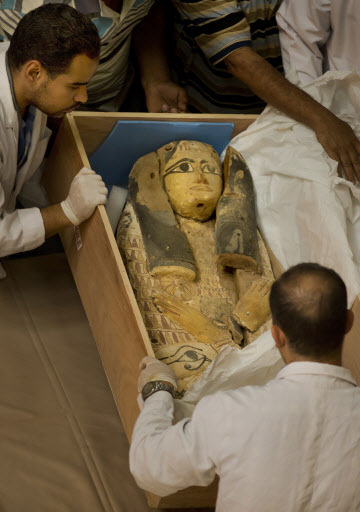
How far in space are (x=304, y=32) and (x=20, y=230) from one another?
4.50 feet

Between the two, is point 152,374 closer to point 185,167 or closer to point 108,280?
point 108,280

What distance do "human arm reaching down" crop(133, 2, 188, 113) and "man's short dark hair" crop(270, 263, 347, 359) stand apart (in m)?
1.57

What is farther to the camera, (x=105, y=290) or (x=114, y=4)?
(x=114, y=4)

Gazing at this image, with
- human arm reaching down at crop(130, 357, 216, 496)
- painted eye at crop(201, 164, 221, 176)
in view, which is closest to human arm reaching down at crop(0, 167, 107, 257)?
painted eye at crop(201, 164, 221, 176)

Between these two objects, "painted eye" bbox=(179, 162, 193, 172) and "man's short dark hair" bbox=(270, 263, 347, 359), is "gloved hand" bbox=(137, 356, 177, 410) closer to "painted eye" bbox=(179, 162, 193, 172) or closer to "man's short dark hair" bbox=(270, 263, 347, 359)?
"man's short dark hair" bbox=(270, 263, 347, 359)

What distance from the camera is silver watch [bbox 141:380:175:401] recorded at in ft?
4.52

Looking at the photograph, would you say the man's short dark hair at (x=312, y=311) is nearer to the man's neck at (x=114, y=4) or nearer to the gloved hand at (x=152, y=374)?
the gloved hand at (x=152, y=374)

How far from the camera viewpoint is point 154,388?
1381 millimetres

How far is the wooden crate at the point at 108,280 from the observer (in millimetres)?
1589

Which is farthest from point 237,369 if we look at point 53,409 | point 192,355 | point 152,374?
point 53,409

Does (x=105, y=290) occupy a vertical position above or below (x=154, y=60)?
below

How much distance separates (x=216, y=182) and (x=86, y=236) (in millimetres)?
482

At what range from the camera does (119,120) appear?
215cm

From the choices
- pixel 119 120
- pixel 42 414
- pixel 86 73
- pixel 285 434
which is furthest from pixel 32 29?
pixel 285 434
